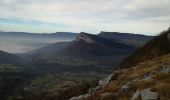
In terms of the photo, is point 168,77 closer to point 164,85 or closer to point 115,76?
point 164,85

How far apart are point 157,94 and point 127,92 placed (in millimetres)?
6235

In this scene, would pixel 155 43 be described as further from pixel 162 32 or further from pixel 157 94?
pixel 157 94

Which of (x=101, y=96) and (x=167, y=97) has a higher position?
(x=167, y=97)

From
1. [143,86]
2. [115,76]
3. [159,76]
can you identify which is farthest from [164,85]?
[115,76]

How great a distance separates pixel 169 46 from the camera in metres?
110

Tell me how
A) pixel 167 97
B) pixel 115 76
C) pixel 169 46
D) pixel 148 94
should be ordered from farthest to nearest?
Result: pixel 169 46, pixel 115 76, pixel 148 94, pixel 167 97

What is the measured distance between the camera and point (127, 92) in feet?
88.7

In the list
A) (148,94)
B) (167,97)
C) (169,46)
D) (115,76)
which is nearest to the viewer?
(167,97)

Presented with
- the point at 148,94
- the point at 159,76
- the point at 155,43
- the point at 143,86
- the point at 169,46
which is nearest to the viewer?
the point at 148,94

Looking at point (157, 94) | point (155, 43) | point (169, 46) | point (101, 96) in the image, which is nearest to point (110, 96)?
point (101, 96)

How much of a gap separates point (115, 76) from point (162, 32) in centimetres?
9768

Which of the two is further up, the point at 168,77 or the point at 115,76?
the point at 168,77

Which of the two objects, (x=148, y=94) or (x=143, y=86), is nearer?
(x=148, y=94)

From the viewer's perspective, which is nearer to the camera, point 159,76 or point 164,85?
point 164,85
